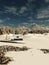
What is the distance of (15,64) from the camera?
9898 millimetres

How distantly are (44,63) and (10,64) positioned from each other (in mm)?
2301

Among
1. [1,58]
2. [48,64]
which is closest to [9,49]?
[1,58]

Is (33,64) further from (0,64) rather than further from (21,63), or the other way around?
(0,64)

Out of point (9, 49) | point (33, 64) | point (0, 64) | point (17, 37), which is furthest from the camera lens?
point (17, 37)

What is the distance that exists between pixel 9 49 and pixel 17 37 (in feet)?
52.8

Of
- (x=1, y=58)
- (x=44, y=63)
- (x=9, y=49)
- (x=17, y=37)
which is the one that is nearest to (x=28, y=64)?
(x=44, y=63)

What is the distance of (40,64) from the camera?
32.7 feet

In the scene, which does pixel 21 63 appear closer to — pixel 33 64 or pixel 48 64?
pixel 33 64

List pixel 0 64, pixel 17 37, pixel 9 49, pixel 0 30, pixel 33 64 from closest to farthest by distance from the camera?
pixel 0 64 < pixel 33 64 < pixel 9 49 < pixel 17 37 < pixel 0 30

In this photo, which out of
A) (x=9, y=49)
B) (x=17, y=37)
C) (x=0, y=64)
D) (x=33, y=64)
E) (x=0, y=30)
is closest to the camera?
(x=0, y=64)

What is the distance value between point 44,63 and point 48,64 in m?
0.31

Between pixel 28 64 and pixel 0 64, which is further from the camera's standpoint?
pixel 28 64

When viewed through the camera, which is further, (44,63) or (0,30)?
(0,30)

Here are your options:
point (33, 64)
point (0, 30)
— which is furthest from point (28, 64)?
point (0, 30)
